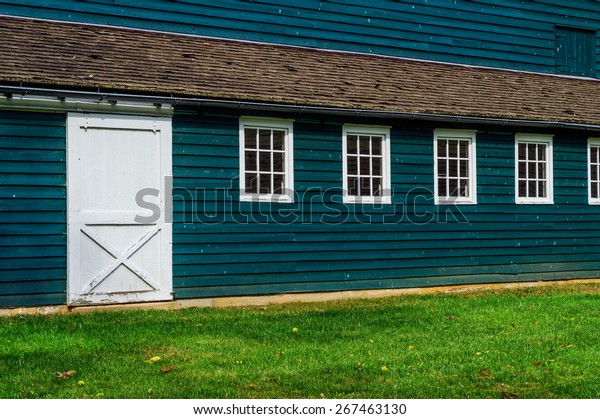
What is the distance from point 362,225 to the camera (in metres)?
14.8

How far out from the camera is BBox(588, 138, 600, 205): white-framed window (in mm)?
17531

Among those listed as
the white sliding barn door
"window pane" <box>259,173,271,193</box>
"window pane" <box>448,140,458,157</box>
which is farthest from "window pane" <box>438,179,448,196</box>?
the white sliding barn door

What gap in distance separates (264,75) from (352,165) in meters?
2.07

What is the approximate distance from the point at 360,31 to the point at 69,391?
11.1 metres

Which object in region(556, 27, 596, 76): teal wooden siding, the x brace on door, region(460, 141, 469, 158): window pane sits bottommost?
the x brace on door

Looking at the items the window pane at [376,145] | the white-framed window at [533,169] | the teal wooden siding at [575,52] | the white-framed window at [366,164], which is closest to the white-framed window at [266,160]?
the white-framed window at [366,164]

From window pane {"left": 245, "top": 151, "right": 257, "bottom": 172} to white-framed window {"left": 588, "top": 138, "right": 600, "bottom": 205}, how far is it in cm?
732

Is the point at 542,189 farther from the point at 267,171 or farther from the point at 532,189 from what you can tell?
the point at 267,171

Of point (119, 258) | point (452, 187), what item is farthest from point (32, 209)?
point (452, 187)

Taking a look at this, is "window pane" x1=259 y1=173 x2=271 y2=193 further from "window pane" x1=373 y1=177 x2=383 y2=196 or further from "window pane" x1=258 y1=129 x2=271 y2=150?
"window pane" x1=373 y1=177 x2=383 y2=196

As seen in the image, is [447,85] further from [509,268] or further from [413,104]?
[509,268]

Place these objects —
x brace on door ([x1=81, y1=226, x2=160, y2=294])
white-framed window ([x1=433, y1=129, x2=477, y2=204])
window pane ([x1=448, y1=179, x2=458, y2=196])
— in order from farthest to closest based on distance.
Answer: window pane ([x1=448, y1=179, x2=458, y2=196]) → white-framed window ([x1=433, y1=129, x2=477, y2=204]) → x brace on door ([x1=81, y1=226, x2=160, y2=294])

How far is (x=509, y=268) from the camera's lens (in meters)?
16.5

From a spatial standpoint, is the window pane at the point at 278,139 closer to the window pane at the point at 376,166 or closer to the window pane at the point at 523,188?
the window pane at the point at 376,166
